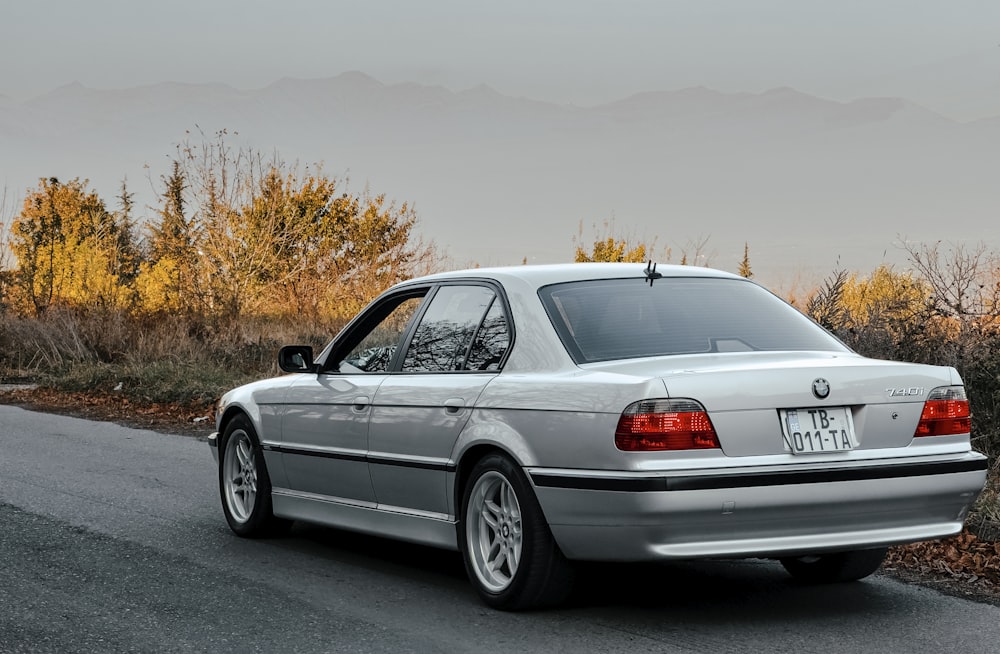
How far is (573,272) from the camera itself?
6605mm

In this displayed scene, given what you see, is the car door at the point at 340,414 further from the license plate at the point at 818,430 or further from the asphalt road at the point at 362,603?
the license plate at the point at 818,430

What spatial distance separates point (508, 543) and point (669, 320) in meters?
1.28

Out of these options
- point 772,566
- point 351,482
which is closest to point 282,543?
point 351,482

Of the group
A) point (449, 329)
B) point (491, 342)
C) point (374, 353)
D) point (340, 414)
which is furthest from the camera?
point (374, 353)

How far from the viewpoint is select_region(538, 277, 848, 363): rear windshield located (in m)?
6.03

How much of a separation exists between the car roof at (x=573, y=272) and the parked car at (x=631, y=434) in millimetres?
14

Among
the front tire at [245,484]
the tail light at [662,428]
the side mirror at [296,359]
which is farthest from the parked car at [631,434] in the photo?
the front tire at [245,484]

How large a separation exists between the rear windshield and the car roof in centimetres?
7

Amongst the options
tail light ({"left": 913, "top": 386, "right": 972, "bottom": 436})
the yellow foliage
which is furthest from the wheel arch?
the yellow foliage

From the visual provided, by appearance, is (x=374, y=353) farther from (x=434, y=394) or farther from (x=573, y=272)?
(x=573, y=272)

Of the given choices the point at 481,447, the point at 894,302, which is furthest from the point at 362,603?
the point at 894,302

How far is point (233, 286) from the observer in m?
34.4

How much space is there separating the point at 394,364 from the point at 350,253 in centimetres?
3476

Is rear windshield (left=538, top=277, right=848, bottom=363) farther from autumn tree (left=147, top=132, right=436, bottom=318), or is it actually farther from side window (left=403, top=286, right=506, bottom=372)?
autumn tree (left=147, top=132, right=436, bottom=318)
